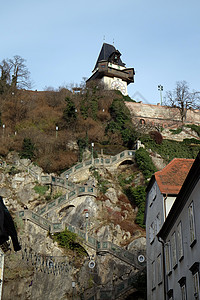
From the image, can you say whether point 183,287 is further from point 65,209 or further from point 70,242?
point 65,209

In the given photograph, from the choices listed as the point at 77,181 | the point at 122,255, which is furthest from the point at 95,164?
the point at 122,255

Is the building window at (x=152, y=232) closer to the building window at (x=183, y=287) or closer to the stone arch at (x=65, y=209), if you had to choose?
the building window at (x=183, y=287)

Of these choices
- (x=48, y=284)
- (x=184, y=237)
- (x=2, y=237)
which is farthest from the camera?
(x=48, y=284)

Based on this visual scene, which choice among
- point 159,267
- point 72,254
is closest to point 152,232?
point 159,267

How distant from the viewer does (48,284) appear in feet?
116

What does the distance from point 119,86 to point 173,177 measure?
47.1 metres

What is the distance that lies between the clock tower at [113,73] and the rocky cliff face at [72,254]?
98.0ft

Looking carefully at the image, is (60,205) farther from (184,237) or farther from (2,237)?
(2,237)

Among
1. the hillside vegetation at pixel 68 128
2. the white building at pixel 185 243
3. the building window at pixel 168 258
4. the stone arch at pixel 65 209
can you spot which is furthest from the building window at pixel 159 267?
the hillside vegetation at pixel 68 128

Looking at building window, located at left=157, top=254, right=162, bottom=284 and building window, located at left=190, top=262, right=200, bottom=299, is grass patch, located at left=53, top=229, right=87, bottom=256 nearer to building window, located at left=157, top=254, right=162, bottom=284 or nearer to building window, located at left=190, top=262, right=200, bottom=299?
building window, located at left=157, top=254, right=162, bottom=284

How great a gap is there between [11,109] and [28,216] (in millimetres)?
22982

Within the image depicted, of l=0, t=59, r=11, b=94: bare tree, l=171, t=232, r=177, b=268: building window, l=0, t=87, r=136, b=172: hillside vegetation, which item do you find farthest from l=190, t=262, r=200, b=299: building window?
l=0, t=59, r=11, b=94: bare tree

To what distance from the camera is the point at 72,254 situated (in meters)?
36.9

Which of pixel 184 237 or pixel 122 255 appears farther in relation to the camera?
pixel 122 255
